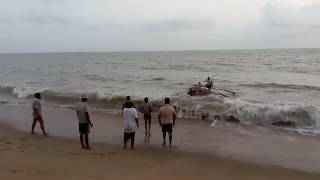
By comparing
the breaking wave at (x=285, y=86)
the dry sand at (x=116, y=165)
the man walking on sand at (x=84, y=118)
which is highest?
the man walking on sand at (x=84, y=118)

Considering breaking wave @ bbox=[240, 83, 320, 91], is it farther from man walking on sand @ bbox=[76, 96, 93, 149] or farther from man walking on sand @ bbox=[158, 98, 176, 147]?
man walking on sand @ bbox=[76, 96, 93, 149]

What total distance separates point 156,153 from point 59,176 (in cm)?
374

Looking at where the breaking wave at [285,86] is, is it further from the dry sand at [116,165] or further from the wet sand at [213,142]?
the dry sand at [116,165]

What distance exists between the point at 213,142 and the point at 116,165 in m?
4.32

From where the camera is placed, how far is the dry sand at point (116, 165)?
9859mm

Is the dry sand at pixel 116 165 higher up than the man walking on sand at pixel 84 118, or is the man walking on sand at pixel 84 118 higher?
the man walking on sand at pixel 84 118

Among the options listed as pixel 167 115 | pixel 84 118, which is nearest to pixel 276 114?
pixel 167 115

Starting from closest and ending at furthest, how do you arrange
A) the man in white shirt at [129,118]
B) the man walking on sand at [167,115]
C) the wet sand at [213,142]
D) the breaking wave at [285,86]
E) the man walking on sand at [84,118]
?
the wet sand at [213,142], the man in white shirt at [129,118], the man walking on sand at [84,118], the man walking on sand at [167,115], the breaking wave at [285,86]

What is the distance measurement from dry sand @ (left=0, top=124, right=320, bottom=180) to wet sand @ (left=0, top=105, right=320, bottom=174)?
12cm

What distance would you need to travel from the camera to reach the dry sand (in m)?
9.86

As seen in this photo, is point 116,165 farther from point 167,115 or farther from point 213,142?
point 213,142

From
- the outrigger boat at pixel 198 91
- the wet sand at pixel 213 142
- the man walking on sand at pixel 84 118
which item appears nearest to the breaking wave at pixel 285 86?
the outrigger boat at pixel 198 91

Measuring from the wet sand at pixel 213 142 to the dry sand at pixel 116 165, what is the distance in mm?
121

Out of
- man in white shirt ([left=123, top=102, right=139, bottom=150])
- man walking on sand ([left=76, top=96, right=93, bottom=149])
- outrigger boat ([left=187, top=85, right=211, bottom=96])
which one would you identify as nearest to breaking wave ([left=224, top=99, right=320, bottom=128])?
outrigger boat ([left=187, top=85, right=211, bottom=96])
